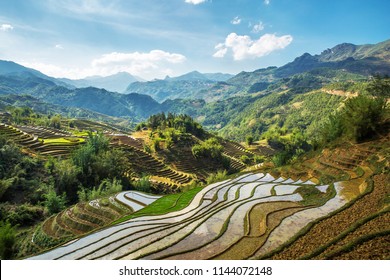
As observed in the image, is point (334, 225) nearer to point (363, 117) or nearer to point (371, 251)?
point (371, 251)

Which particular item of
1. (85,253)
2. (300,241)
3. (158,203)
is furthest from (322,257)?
(158,203)

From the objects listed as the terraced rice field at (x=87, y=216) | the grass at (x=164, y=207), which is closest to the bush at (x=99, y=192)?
the terraced rice field at (x=87, y=216)

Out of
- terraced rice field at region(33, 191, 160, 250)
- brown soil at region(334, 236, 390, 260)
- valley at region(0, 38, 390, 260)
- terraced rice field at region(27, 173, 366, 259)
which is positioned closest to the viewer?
brown soil at region(334, 236, 390, 260)

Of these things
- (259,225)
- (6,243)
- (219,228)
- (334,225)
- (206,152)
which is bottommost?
(206,152)

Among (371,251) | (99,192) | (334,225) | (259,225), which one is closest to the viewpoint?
(371,251)

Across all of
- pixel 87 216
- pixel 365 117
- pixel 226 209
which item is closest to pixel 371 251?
pixel 226 209

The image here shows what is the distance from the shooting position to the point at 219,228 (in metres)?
18.1

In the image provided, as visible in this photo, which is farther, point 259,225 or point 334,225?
point 259,225

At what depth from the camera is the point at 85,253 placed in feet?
52.4

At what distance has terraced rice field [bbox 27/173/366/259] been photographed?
49.6 feet

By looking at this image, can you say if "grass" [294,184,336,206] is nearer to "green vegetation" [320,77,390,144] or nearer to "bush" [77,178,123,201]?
"green vegetation" [320,77,390,144]

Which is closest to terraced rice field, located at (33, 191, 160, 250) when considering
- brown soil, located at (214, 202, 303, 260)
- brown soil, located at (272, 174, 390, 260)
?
brown soil, located at (214, 202, 303, 260)

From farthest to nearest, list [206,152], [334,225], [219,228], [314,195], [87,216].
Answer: [206,152] → [87,216] → [314,195] → [219,228] → [334,225]

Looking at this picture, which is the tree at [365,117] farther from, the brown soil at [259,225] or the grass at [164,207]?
the grass at [164,207]
